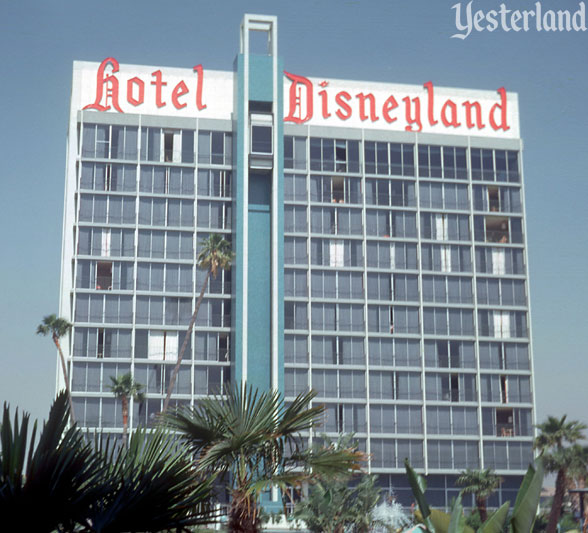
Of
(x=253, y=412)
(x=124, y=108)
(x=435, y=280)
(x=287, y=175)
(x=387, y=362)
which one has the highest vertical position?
(x=124, y=108)

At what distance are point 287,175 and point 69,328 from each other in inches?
1023


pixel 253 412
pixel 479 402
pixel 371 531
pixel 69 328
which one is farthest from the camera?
pixel 479 402

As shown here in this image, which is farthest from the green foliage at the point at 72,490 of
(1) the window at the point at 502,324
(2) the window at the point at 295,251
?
(1) the window at the point at 502,324

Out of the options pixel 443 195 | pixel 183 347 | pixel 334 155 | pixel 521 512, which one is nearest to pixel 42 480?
pixel 521 512

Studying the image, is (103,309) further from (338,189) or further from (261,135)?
(338,189)

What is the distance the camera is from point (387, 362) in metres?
98.8

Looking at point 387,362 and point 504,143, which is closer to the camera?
point 387,362

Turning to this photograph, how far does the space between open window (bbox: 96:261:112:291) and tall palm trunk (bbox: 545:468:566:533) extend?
147ft

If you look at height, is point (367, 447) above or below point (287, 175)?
below

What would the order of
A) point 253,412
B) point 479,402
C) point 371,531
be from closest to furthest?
point 253,412
point 371,531
point 479,402

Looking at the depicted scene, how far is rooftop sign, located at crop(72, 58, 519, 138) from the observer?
99.8 meters

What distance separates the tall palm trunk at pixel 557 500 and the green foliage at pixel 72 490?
58823 mm

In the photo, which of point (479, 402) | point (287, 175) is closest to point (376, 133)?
point (287, 175)

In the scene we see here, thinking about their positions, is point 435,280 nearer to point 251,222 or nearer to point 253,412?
point 251,222
